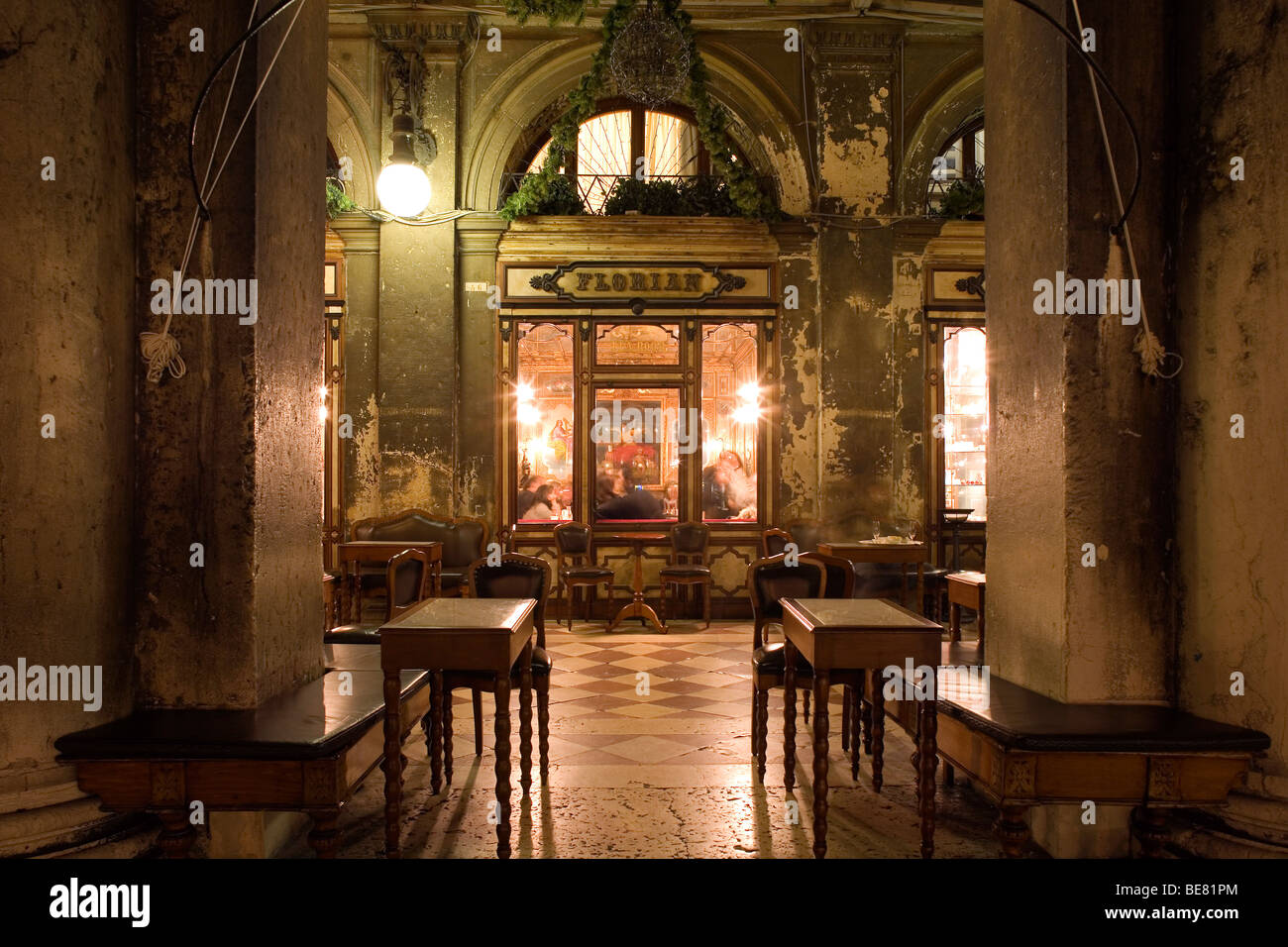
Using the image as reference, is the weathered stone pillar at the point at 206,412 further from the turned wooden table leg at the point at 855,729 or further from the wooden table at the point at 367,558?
the wooden table at the point at 367,558

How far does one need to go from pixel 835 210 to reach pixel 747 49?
2.11 m

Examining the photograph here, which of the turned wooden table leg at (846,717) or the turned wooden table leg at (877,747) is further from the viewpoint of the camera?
the turned wooden table leg at (846,717)

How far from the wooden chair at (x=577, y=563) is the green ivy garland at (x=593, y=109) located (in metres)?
3.54

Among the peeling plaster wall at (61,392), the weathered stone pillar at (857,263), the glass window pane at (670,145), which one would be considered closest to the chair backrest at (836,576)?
the peeling plaster wall at (61,392)

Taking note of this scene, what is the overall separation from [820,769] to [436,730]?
1.93 m

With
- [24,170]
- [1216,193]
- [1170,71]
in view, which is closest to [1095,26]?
[1170,71]

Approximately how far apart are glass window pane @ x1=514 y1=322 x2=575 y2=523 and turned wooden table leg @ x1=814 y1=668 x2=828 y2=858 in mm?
5984

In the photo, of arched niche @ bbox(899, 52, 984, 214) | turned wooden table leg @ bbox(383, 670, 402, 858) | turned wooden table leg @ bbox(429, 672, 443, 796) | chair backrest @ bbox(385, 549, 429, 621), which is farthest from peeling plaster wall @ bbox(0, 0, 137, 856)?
arched niche @ bbox(899, 52, 984, 214)

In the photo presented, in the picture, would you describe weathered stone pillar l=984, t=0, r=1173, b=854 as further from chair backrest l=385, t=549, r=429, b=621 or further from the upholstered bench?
the upholstered bench

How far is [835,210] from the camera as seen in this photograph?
28.8 ft

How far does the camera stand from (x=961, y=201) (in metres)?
8.82

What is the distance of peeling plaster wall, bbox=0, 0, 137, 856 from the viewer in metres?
2.61

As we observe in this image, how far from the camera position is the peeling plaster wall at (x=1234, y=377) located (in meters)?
2.76

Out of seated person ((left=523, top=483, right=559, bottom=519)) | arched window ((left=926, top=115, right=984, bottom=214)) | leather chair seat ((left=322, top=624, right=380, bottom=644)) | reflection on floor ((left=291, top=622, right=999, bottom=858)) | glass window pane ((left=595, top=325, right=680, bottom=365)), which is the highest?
arched window ((left=926, top=115, right=984, bottom=214))
